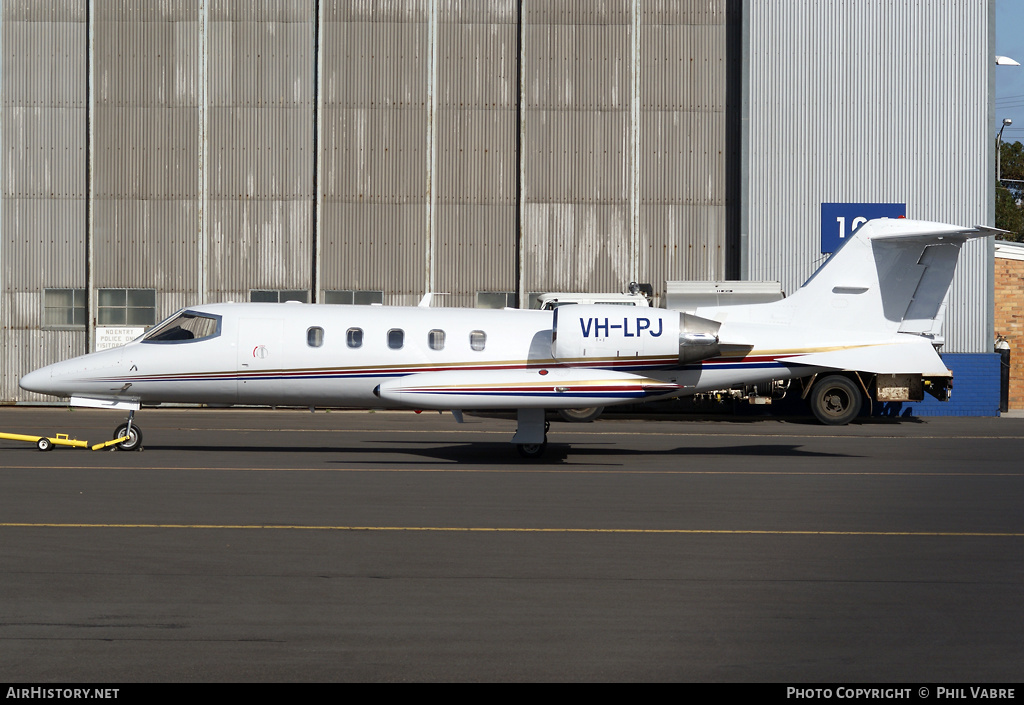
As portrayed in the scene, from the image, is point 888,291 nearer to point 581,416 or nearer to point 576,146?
point 581,416

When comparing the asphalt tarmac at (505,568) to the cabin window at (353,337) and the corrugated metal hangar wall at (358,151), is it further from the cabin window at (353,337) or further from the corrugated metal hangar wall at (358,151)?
the corrugated metal hangar wall at (358,151)

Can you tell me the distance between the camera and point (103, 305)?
113 ft

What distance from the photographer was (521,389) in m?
17.9

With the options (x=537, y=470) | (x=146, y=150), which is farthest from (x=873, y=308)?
(x=146, y=150)

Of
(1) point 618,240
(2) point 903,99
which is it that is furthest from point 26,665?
(2) point 903,99

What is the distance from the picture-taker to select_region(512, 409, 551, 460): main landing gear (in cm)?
1836

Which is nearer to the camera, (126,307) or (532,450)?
(532,450)

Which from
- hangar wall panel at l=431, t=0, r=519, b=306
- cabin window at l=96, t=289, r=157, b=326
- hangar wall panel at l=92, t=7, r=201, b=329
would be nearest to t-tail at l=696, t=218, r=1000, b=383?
hangar wall panel at l=431, t=0, r=519, b=306

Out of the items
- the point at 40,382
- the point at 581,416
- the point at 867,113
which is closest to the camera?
the point at 40,382

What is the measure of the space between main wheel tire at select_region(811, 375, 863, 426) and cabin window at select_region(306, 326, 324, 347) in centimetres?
1494

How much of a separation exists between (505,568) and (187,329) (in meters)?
11.2

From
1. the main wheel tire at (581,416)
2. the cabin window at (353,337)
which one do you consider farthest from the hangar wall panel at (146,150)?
the cabin window at (353,337)

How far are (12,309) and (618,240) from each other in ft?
63.9

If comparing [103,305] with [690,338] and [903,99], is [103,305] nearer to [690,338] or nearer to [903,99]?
[690,338]
